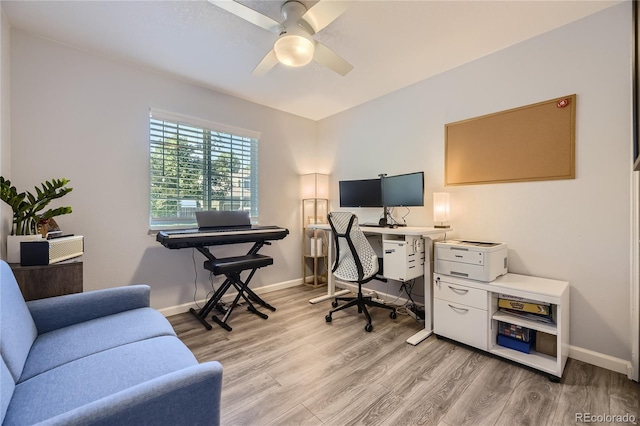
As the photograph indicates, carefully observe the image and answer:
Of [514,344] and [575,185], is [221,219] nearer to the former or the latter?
[514,344]

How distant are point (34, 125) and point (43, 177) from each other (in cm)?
42

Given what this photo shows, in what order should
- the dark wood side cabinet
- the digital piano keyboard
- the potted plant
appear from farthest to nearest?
the digital piano keyboard
the potted plant
the dark wood side cabinet

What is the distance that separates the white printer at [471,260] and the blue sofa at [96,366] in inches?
77.2

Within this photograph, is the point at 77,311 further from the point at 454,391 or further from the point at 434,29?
the point at 434,29

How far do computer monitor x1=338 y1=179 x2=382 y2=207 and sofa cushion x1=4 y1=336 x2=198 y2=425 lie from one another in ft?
7.85

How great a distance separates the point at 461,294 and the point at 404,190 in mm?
1135

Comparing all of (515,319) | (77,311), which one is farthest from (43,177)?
(515,319)

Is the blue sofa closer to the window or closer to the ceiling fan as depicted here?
the window

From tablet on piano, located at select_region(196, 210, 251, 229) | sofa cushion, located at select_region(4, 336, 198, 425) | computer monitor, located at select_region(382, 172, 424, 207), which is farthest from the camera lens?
tablet on piano, located at select_region(196, 210, 251, 229)

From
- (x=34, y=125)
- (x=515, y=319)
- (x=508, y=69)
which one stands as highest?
(x=508, y=69)

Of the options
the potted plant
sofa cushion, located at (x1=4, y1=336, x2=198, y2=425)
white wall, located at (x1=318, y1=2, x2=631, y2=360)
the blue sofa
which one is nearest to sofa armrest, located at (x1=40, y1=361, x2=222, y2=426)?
the blue sofa

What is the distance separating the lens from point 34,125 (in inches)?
85.9

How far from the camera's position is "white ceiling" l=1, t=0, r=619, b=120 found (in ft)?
6.08

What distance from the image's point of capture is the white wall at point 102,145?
2170 mm
